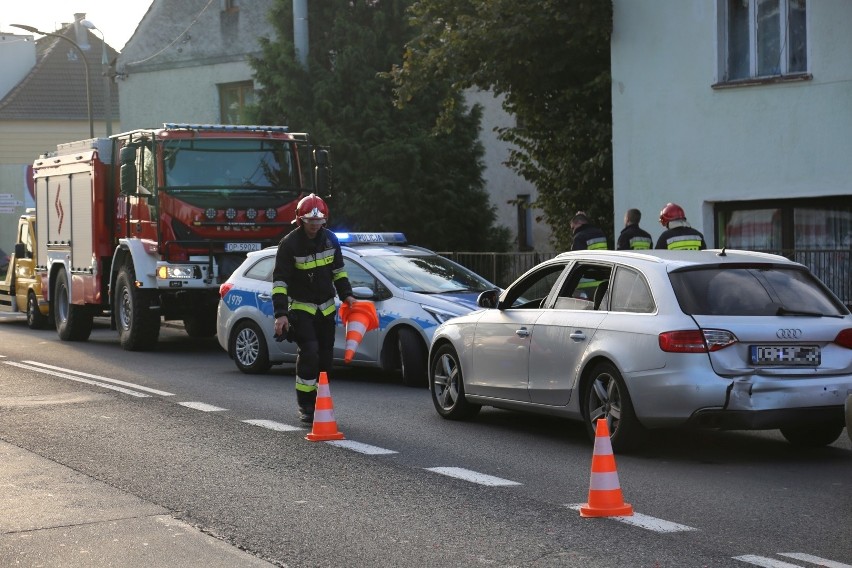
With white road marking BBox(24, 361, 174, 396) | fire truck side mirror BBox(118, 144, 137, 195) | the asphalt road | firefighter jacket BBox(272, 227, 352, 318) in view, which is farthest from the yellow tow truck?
firefighter jacket BBox(272, 227, 352, 318)

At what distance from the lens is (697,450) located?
1001 centimetres

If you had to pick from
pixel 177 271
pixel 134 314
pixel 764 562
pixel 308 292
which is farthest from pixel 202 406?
pixel 764 562

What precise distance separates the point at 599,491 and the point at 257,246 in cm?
1223

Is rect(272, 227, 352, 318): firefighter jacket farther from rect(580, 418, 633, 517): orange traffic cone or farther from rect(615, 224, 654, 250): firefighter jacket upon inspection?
rect(615, 224, 654, 250): firefighter jacket

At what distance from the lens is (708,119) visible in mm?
20094

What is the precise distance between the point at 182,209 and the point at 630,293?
10.1m

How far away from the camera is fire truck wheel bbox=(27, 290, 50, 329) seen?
2500 cm

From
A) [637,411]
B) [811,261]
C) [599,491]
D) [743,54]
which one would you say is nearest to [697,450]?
[637,411]

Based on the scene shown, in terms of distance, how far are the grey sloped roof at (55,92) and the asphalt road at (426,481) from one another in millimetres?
47496

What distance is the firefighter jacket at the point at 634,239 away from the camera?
15.4 meters

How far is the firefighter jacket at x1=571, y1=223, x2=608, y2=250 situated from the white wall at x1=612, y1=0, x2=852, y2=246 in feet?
13.4

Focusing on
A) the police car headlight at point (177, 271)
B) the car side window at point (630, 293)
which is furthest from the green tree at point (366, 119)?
the car side window at point (630, 293)

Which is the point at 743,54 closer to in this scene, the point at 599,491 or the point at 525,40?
the point at 525,40

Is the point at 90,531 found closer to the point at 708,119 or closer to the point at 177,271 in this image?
the point at 177,271
